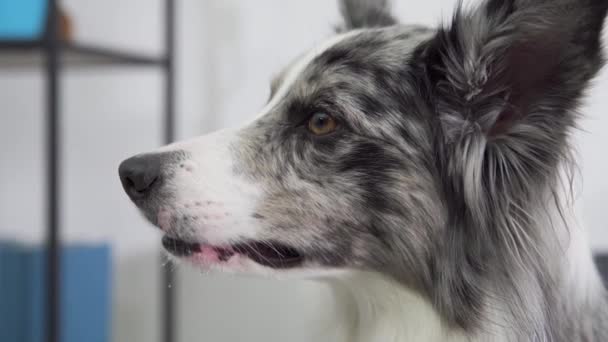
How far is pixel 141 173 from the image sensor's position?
3.23ft

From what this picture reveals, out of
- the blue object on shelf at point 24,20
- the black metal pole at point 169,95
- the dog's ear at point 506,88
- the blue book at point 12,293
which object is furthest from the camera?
the black metal pole at point 169,95

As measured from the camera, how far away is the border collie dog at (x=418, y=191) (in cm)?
94

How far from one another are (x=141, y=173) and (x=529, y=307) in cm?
67

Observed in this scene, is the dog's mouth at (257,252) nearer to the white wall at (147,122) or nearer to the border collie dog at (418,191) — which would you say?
the border collie dog at (418,191)

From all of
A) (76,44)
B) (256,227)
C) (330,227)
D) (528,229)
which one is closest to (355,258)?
(330,227)

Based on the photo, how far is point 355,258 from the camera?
102 cm

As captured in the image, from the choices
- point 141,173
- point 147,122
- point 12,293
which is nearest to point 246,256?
point 141,173

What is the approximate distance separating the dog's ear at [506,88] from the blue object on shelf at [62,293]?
1.28 meters

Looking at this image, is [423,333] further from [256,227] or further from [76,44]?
[76,44]

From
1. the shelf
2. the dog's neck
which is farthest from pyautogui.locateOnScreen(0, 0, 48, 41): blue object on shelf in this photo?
the dog's neck

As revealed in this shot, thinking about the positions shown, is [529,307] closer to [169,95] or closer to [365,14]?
[365,14]

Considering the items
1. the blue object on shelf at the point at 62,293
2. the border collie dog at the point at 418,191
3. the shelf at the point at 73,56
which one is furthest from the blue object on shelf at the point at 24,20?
the border collie dog at the point at 418,191

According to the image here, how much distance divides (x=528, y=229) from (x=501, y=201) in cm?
6

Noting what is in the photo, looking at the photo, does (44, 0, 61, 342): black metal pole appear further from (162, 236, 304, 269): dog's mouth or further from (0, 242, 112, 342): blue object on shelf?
(162, 236, 304, 269): dog's mouth
